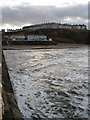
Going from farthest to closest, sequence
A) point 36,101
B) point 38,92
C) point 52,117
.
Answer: point 38,92, point 36,101, point 52,117

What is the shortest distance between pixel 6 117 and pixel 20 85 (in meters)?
10.7

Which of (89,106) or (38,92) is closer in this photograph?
(89,106)

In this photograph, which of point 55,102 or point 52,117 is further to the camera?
point 55,102

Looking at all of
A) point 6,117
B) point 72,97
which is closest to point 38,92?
point 72,97

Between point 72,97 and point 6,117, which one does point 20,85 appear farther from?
point 6,117

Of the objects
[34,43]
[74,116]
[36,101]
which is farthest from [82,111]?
[34,43]

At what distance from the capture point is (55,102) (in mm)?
13516

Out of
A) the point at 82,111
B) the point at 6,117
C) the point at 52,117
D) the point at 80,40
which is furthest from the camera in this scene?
the point at 80,40

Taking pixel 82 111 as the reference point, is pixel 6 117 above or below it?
above

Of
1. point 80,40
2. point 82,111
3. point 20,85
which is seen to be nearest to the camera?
point 82,111

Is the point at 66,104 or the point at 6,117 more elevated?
the point at 6,117

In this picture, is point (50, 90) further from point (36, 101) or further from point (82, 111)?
point (82, 111)

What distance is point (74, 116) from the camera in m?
11.1

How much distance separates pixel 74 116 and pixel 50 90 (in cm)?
571
